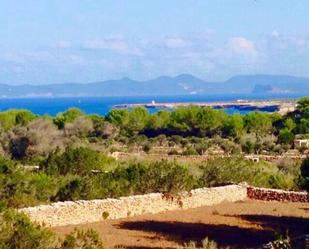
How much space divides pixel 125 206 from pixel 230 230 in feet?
13.9

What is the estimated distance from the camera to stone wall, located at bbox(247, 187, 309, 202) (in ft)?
99.7

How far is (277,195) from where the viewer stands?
30750 mm

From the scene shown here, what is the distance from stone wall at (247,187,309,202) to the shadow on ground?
458 cm

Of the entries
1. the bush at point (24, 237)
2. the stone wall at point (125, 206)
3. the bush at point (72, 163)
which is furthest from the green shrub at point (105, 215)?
the bush at point (24, 237)

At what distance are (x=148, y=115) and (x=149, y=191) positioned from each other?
43297 mm

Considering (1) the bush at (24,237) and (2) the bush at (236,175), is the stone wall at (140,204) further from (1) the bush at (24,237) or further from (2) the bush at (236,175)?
(1) the bush at (24,237)

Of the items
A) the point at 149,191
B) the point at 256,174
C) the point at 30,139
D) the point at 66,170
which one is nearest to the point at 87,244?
the point at 149,191

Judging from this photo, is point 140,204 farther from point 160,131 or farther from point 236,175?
point 160,131

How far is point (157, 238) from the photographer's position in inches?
848

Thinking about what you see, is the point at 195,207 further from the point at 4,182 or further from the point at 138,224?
the point at 4,182

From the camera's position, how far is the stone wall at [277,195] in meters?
30.4

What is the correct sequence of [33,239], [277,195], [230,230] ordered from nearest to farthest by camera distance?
[33,239] < [230,230] < [277,195]

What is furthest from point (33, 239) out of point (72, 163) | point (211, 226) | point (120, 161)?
point (120, 161)

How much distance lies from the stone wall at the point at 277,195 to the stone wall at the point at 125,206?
521mm
